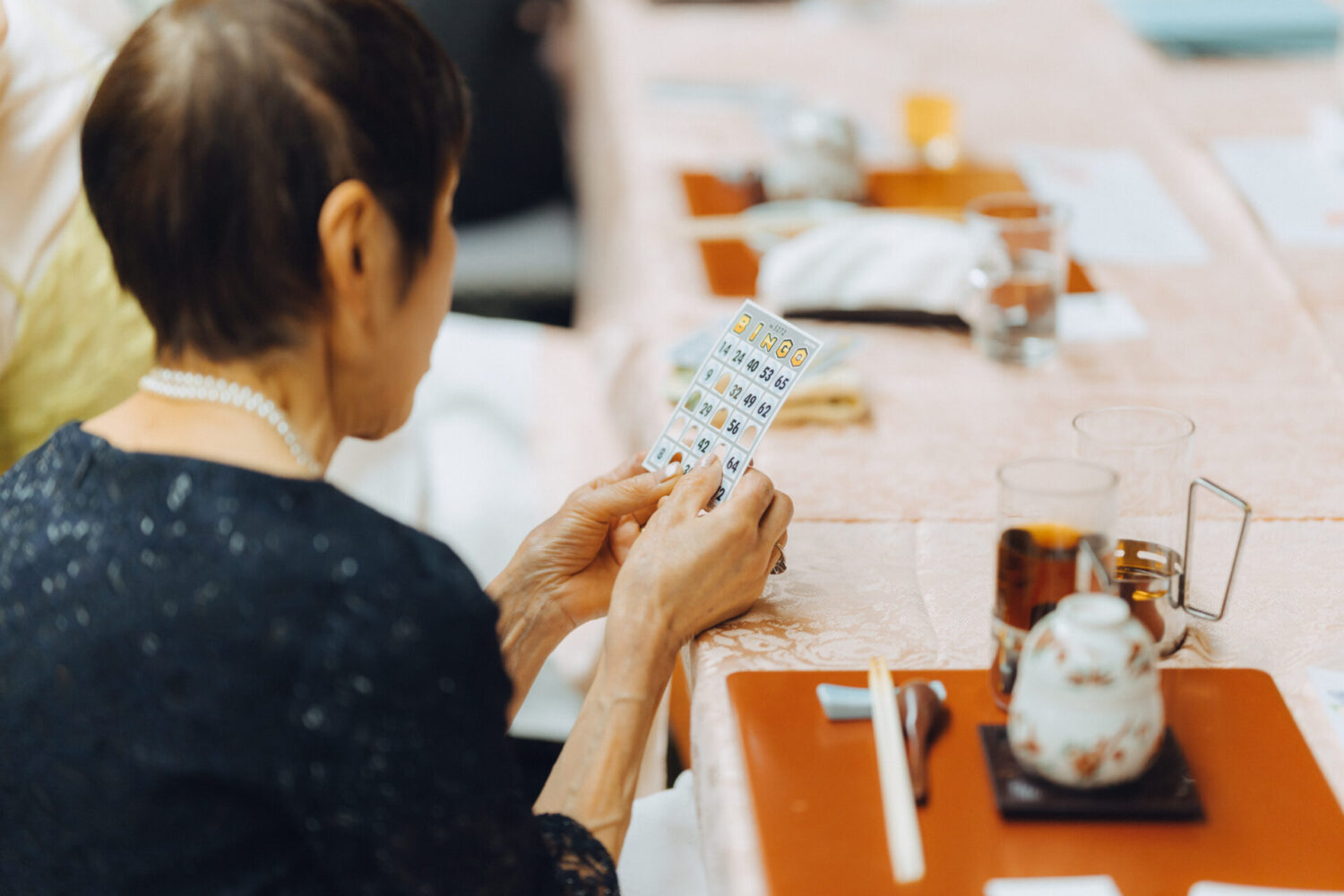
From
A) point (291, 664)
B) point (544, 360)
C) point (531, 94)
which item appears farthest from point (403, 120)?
point (531, 94)

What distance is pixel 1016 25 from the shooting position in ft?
8.33

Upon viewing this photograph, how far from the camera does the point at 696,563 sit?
0.92 metres

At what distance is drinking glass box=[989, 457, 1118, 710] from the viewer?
0.82m

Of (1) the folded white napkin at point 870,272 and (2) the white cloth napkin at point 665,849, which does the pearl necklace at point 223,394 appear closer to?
(2) the white cloth napkin at point 665,849

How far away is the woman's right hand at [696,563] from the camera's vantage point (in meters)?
0.91

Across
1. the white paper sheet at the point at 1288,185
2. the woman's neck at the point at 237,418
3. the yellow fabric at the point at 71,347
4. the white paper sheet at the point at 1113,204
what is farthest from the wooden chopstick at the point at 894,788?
the white paper sheet at the point at 1288,185

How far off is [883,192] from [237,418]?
3.87 ft

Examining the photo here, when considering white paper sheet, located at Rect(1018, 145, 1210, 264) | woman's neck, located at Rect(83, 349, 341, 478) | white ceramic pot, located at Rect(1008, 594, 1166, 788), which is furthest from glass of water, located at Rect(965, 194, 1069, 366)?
woman's neck, located at Rect(83, 349, 341, 478)

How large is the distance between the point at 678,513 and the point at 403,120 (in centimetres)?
34

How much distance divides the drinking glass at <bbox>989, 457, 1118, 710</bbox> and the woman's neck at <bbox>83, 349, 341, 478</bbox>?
16.6 inches

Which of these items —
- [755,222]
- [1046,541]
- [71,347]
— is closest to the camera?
[1046,541]

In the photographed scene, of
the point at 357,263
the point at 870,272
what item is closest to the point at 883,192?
the point at 870,272

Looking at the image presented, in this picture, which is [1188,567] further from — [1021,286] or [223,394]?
[223,394]

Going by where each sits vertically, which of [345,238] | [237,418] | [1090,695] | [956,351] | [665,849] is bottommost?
[665,849]
